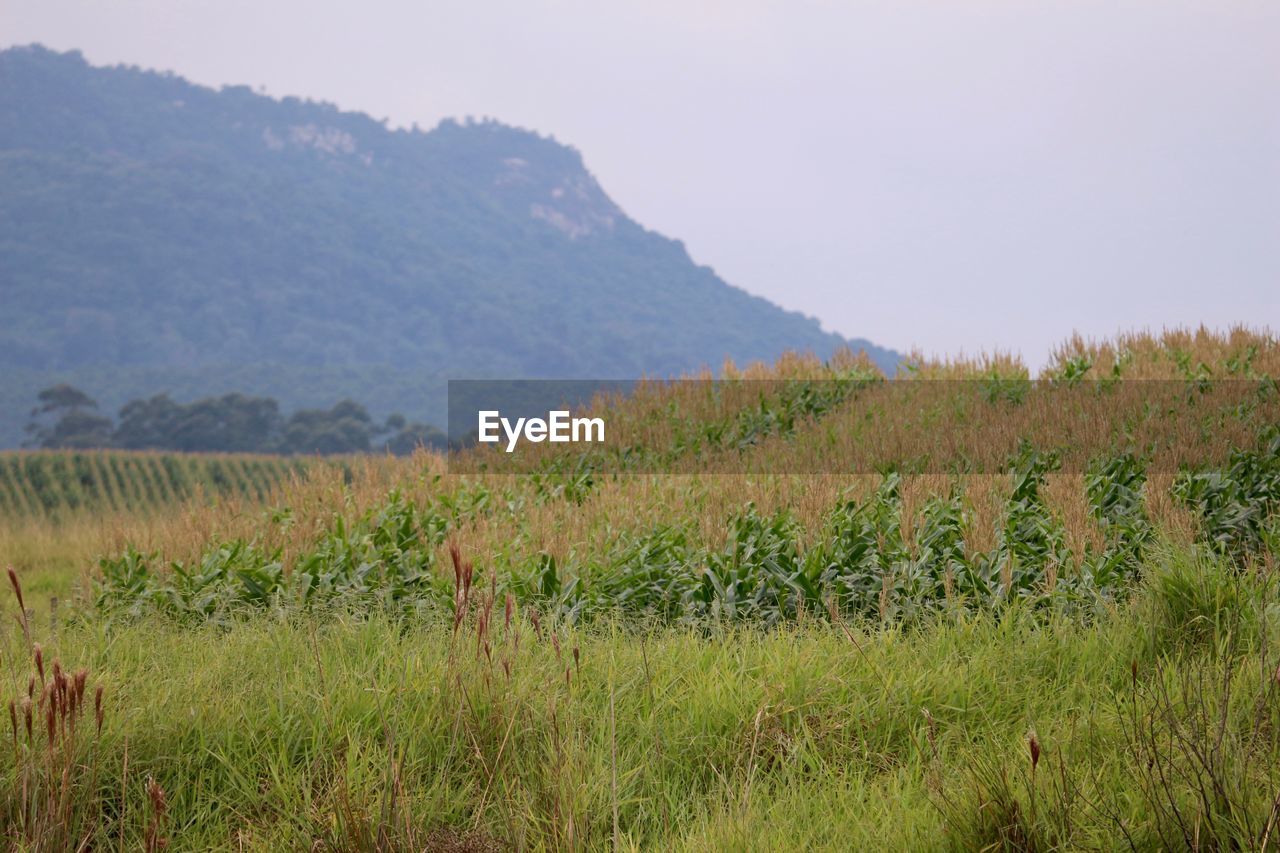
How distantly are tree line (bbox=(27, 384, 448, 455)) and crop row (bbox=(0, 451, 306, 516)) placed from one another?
162 feet

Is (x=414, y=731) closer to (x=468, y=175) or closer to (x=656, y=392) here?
(x=656, y=392)

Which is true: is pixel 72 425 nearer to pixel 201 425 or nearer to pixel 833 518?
pixel 201 425

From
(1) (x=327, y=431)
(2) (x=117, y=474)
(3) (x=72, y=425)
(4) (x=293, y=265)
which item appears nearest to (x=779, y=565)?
(2) (x=117, y=474)

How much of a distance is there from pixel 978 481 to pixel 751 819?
5.49m

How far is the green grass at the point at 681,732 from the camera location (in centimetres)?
351

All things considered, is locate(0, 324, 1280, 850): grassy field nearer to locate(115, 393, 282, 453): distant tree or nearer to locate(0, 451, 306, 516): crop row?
locate(0, 451, 306, 516): crop row

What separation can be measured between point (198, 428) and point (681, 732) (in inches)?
3329

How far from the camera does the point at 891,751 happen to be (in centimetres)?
449

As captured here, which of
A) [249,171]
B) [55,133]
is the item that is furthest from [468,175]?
[55,133]

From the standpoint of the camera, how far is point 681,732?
453 centimetres

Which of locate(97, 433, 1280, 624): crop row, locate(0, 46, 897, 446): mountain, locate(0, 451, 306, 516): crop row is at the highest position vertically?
locate(0, 46, 897, 446): mountain

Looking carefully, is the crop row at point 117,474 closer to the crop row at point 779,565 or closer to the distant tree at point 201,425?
the crop row at point 779,565

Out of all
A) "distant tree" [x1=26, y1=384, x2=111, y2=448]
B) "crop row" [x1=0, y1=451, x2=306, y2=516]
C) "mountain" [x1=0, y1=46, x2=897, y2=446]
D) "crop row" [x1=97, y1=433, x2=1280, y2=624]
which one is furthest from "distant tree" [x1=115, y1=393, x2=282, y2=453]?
"crop row" [x1=97, y1=433, x2=1280, y2=624]

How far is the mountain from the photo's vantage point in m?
117
